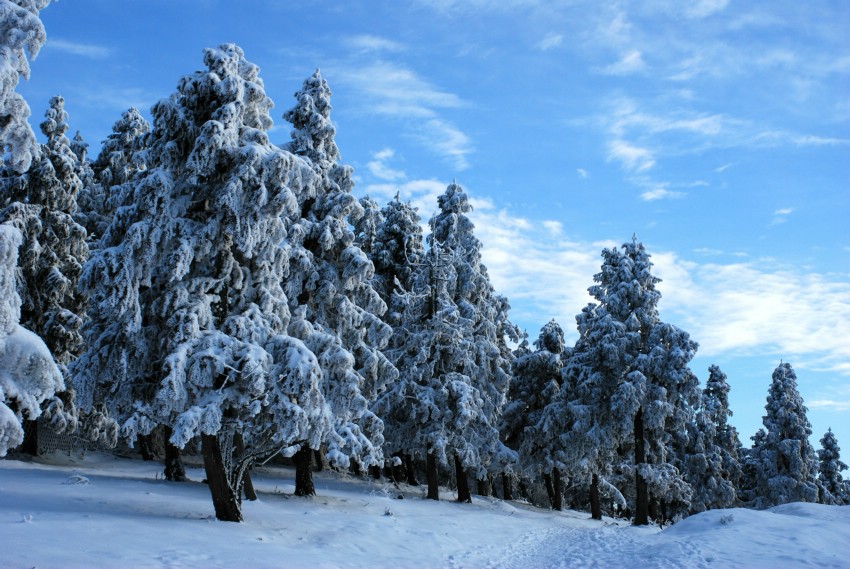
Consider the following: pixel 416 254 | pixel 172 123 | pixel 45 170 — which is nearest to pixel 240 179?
pixel 172 123

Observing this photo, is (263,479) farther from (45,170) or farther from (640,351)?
(640,351)

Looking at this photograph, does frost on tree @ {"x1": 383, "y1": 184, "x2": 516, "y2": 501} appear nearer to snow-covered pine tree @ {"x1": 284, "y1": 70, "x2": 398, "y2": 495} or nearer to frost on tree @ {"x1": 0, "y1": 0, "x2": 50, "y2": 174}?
snow-covered pine tree @ {"x1": 284, "y1": 70, "x2": 398, "y2": 495}

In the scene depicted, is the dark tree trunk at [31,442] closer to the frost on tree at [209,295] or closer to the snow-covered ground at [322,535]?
the snow-covered ground at [322,535]

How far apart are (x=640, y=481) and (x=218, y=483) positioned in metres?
23.5

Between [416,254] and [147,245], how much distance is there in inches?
927

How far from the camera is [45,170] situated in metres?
28.3

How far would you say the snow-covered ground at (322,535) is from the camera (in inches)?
458

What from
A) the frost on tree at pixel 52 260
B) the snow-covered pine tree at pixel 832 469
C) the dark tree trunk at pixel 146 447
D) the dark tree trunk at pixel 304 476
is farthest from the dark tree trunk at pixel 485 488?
the snow-covered pine tree at pixel 832 469

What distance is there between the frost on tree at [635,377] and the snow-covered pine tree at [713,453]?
586 inches

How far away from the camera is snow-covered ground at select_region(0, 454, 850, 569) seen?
11625mm

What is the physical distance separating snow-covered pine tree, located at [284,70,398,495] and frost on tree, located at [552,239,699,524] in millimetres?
12428

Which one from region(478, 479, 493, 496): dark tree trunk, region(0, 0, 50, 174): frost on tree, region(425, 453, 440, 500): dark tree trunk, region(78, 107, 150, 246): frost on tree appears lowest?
region(478, 479, 493, 496): dark tree trunk

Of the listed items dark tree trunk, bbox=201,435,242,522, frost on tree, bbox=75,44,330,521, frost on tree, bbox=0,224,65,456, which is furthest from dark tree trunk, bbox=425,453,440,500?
frost on tree, bbox=0,224,65,456

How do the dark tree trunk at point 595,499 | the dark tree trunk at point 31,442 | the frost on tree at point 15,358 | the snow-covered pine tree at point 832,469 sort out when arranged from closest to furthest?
the frost on tree at point 15,358 < the dark tree trunk at point 31,442 < the dark tree trunk at point 595,499 < the snow-covered pine tree at point 832,469
